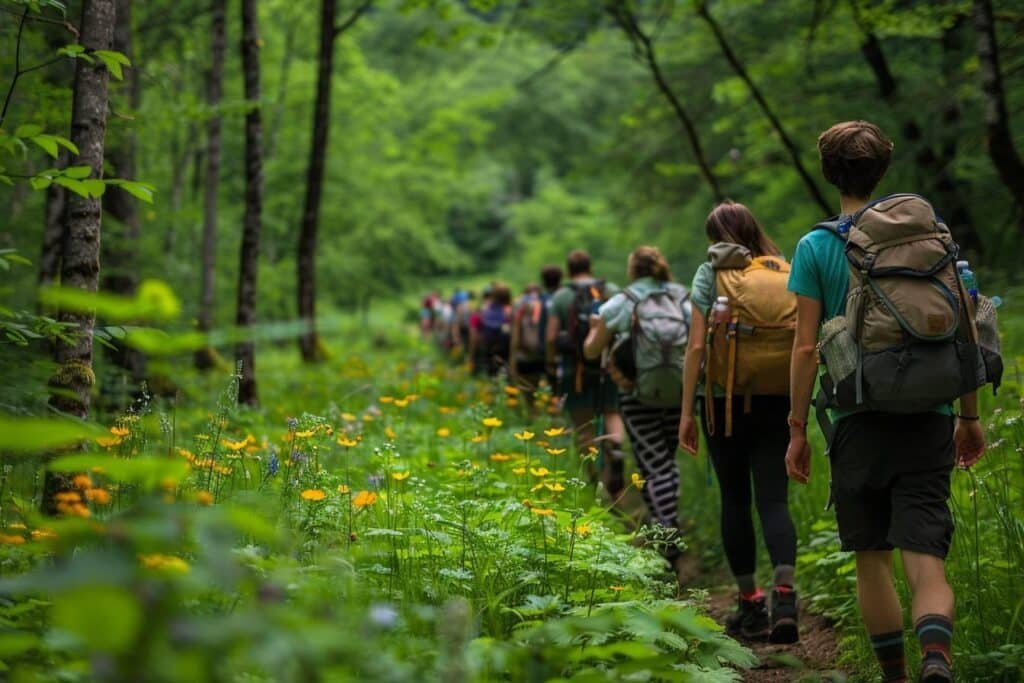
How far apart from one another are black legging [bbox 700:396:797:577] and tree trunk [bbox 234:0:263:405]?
6152 mm

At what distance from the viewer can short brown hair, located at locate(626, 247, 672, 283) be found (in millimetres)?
6570

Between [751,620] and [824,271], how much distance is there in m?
2.03

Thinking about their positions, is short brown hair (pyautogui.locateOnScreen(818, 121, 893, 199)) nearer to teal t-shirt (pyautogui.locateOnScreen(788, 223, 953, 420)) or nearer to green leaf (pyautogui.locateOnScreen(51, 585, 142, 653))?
teal t-shirt (pyautogui.locateOnScreen(788, 223, 953, 420))

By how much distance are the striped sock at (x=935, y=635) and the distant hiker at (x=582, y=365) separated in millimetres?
4778

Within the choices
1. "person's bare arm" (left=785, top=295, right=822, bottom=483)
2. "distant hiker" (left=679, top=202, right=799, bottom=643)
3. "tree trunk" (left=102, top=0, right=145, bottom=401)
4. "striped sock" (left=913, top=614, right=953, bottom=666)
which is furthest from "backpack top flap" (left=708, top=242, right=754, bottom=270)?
"tree trunk" (left=102, top=0, right=145, bottom=401)

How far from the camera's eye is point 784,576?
463 centimetres

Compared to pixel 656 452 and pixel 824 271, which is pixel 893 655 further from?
pixel 656 452

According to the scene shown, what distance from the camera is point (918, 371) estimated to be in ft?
10.3

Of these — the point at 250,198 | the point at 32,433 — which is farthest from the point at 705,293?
the point at 250,198

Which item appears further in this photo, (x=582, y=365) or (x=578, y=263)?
(x=578, y=263)

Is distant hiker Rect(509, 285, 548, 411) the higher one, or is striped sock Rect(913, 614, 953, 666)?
distant hiker Rect(509, 285, 548, 411)

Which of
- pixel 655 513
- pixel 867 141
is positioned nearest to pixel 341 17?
pixel 655 513

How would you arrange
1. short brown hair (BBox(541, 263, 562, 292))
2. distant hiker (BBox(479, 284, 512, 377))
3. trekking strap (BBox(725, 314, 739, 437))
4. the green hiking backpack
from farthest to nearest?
distant hiker (BBox(479, 284, 512, 377))
short brown hair (BBox(541, 263, 562, 292))
trekking strap (BBox(725, 314, 739, 437))
the green hiking backpack

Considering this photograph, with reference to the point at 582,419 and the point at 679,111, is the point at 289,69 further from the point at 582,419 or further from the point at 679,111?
the point at 582,419
